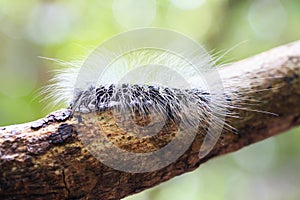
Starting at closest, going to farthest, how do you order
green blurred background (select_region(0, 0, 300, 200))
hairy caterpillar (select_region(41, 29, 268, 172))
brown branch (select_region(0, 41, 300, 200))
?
brown branch (select_region(0, 41, 300, 200)) → hairy caterpillar (select_region(41, 29, 268, 172)) → green blurred background (select_region(0, 0, 300, 200))

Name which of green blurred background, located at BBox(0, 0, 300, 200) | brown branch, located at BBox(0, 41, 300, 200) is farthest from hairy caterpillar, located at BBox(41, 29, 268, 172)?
green blurred background, located at BBox(0, 0, 300, 200)

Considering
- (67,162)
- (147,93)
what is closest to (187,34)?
(147,93)

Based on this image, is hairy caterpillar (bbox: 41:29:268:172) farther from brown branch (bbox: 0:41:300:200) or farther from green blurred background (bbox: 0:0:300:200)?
green blurred background (bbox: 0:0:300:200)

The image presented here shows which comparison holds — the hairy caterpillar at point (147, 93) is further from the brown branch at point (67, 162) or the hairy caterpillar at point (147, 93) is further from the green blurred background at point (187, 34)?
the green blurred background at point (187, 34)

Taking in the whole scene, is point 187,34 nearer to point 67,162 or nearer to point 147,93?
point 147,93

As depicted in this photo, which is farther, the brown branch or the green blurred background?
the green blurred background
